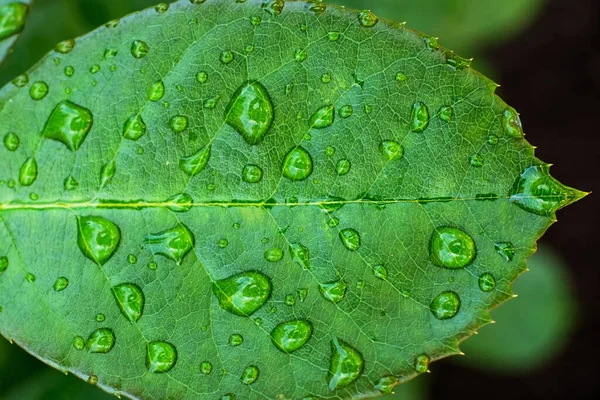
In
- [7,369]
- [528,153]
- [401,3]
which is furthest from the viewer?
[401,3]

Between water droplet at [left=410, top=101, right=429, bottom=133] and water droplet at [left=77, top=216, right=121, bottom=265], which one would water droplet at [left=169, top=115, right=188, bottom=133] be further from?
water droplet at [left=410, top=101, right=429, bottom=133]

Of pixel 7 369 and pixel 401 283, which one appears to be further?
pixel 7 369

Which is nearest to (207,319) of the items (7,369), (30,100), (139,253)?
(139,253)

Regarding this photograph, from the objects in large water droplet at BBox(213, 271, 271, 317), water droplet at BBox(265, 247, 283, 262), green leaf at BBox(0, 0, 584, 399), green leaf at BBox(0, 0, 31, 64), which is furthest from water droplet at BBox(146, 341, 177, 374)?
green leaf at BBox(0, 0, 31, 64)

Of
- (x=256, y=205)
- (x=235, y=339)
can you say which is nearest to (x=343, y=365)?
(x=235, y=339)

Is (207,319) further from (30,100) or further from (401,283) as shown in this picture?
(30,100)
